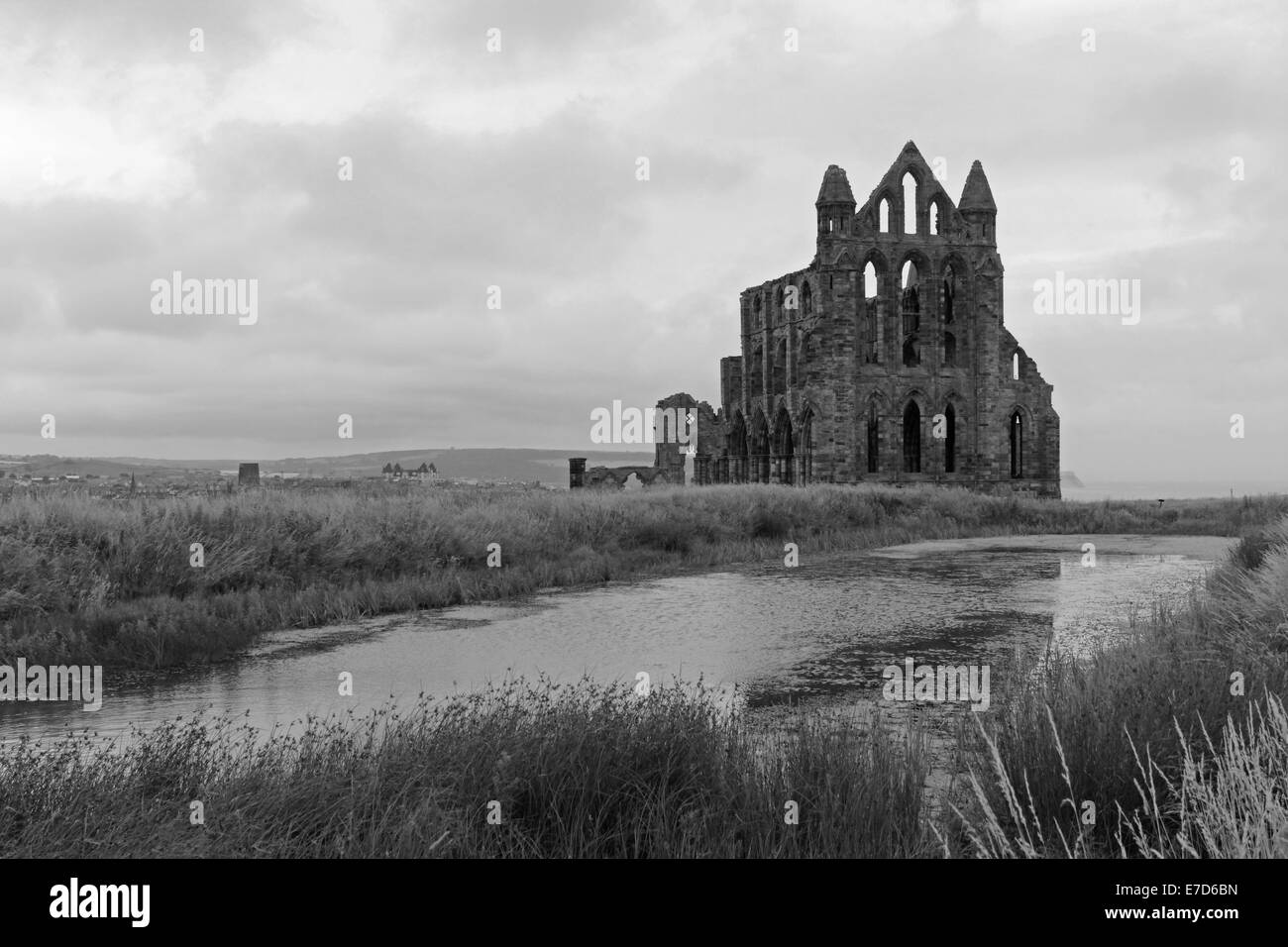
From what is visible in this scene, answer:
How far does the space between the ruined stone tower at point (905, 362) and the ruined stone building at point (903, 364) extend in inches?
2.6

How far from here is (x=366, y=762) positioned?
5551 millimetres

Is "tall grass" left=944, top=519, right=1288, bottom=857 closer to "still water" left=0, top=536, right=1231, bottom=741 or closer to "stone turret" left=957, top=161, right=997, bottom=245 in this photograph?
"still water" left=0, top=536, right=1231, bottom=741

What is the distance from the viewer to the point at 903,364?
2058 inches

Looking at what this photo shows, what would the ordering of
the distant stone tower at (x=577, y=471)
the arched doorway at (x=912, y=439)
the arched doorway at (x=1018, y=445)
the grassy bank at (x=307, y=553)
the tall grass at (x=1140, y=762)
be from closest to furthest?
the tall grass at (x=1140, y=762)
the grassy bank at (x=307, y=553)
the distant stone tower at (x=577, y=471)
the arched doorway at (x=912, y=439)
the arched doorway at (x=1018, y=445)

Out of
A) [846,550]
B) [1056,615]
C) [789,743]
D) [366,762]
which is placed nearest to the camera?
[366,762]

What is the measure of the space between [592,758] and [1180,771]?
3.14 m

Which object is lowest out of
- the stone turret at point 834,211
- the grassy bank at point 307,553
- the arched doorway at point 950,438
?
the grassy bank at point 307,553

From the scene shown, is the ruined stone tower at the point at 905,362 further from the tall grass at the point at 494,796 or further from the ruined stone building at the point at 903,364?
the tall grass at the point at 494,796

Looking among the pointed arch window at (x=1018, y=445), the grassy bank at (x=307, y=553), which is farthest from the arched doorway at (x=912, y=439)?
the grassy bank at (x=307, y=553)

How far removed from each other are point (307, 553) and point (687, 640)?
7.37 m

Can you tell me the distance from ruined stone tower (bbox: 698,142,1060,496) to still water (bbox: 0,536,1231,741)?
97.2 ft

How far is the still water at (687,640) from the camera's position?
910 centimetres

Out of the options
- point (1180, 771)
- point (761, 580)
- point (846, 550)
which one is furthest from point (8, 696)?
point (846, 550)
